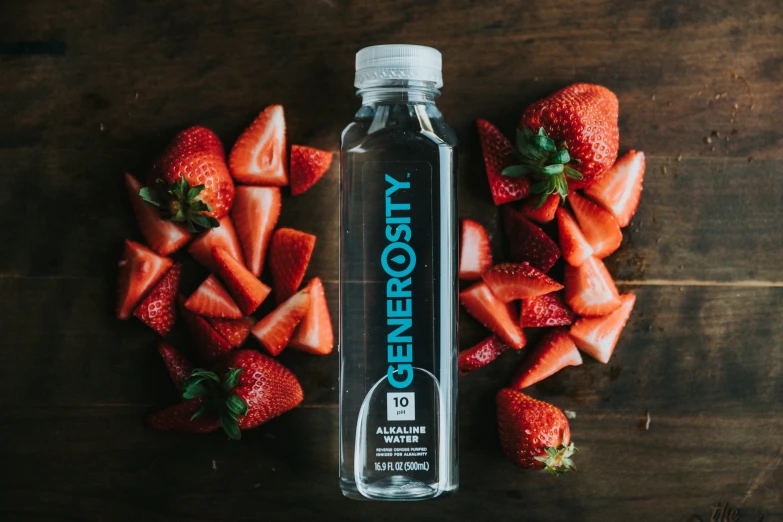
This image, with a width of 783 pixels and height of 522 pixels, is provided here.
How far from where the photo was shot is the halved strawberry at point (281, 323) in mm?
1061

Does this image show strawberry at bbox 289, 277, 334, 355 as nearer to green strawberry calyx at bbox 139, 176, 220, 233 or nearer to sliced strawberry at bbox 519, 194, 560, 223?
green strawberry calyx at bbox 139, 176, 220, 233

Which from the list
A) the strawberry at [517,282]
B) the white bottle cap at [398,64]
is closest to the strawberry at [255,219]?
the white bottle cap at [398,64]

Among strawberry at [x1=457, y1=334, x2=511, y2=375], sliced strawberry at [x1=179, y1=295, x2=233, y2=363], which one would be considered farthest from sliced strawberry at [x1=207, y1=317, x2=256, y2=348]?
strawberry at [x1=457, y1=334, x2=511, y2=375]

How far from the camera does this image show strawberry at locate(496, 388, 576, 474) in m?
1.02

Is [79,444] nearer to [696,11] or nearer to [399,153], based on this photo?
[399,153]

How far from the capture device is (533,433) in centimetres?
103

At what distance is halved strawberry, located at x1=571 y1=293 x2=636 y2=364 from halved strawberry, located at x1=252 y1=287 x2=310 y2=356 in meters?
0.46

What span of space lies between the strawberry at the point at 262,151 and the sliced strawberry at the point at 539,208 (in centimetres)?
41

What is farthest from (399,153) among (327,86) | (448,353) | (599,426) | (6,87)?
(6,87)

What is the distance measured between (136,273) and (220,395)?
247mm

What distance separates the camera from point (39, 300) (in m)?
1.09

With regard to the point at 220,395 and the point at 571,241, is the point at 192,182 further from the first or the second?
the point at 571,241

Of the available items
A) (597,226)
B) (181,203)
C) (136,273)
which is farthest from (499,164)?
(136,273)

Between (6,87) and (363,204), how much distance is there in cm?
64
